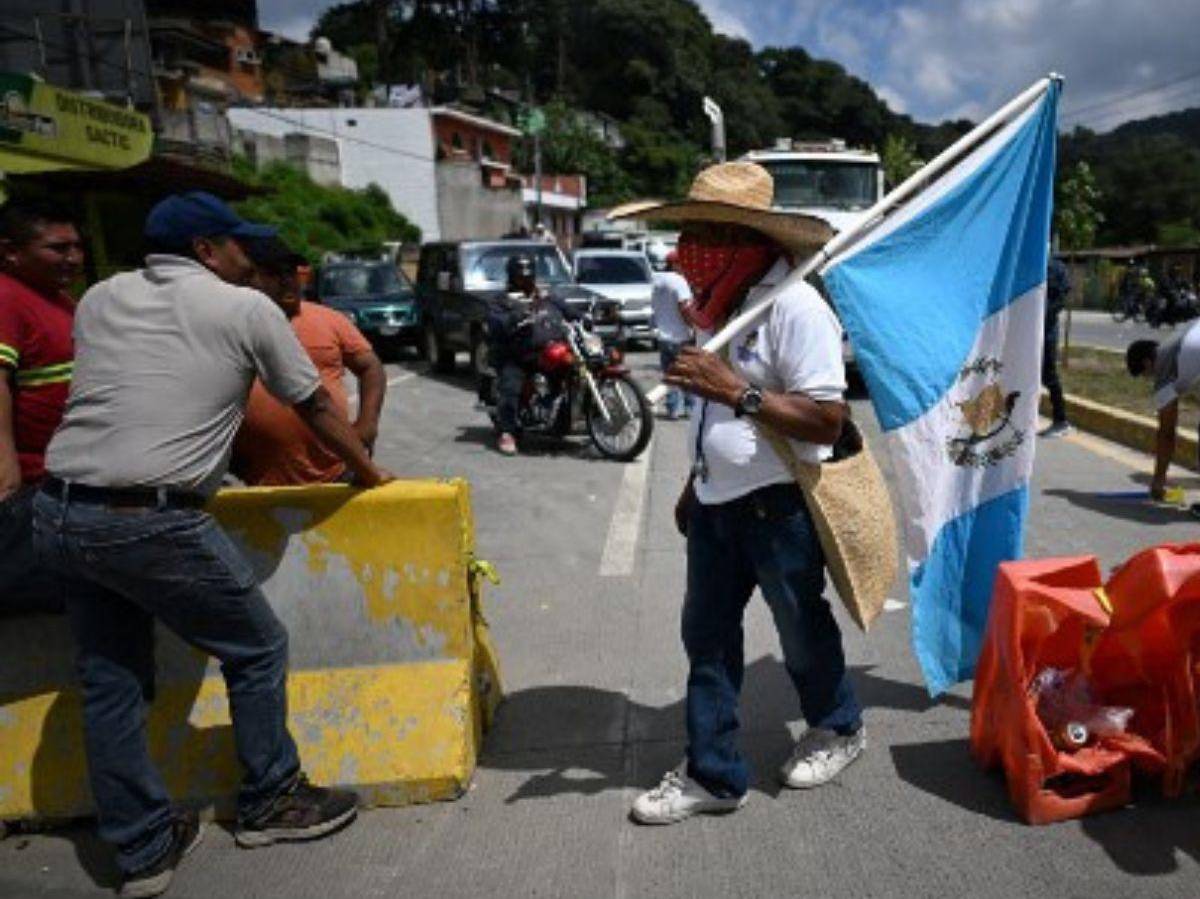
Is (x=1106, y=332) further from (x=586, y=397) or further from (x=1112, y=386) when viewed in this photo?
(x=586, y=397)

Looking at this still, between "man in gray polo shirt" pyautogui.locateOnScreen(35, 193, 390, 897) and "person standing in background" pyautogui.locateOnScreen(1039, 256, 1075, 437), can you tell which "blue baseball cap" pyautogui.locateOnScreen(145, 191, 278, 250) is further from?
"person standing in background" pyautogui.locateOnScreen(1039, 256, 1075, 437)

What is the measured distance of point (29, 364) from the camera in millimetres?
2875

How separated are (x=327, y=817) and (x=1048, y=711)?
2.17 m

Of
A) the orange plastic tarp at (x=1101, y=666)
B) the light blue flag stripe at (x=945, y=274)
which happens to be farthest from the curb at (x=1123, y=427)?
the orange plastic tarp at (x=1101, y=666)

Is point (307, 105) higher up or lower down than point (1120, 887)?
higher up

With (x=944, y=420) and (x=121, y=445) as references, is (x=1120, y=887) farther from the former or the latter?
(x=121, y=445)

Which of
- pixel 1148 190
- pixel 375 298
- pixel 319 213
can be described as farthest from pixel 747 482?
pixel 1148 190

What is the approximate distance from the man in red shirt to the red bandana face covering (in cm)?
184

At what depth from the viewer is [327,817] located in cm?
299

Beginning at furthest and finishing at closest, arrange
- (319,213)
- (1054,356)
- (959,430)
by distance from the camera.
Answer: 1. (319,213)
2. (1054,356)
3. (959,430)

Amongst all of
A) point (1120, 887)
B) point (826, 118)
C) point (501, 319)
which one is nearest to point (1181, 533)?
point (1120, 887)

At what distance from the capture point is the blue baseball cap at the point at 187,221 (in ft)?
8.57

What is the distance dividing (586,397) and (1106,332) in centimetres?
1841

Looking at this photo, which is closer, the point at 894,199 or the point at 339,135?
the point at 894,199
